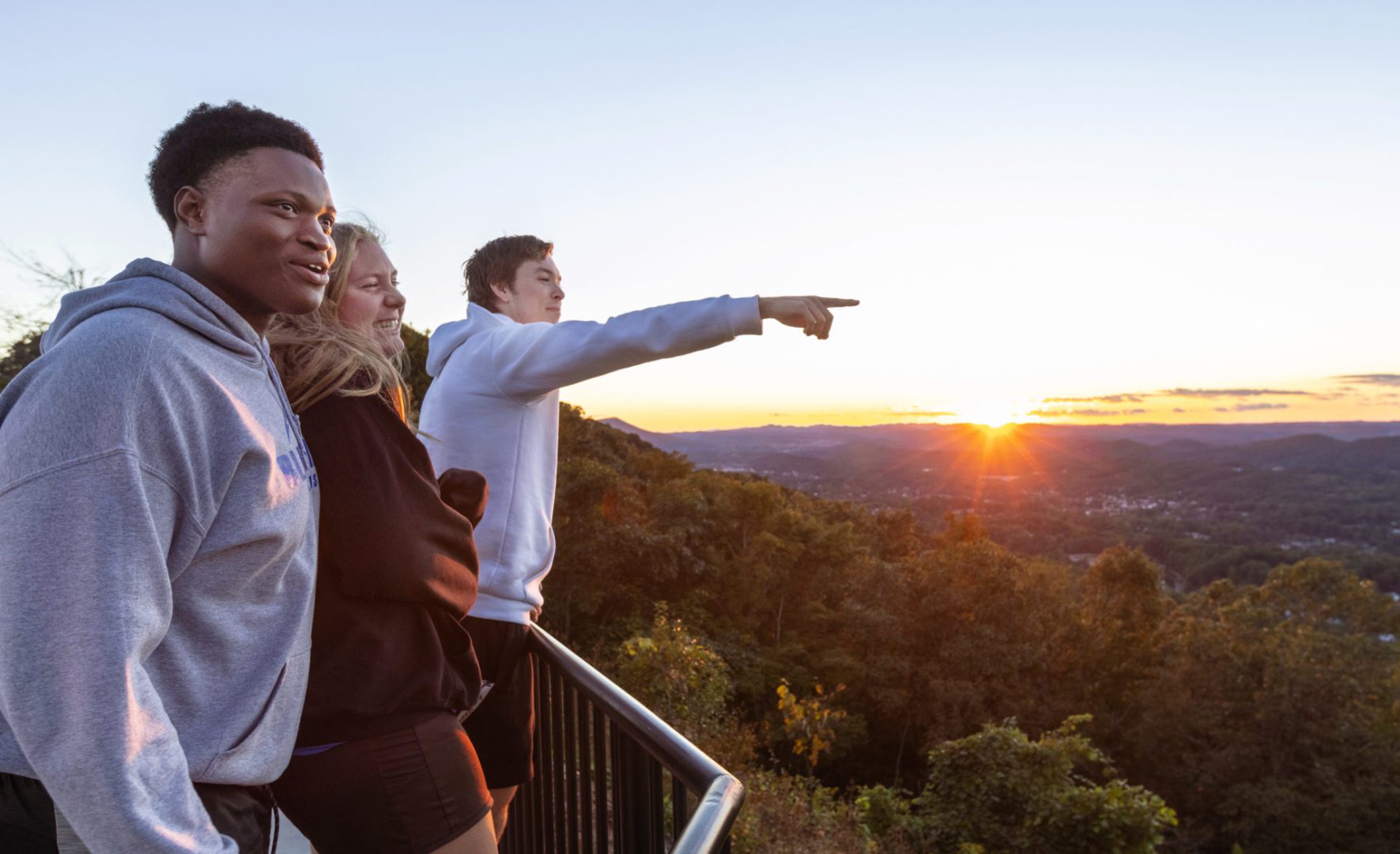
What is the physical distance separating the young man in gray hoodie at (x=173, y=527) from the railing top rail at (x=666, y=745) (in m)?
0.54

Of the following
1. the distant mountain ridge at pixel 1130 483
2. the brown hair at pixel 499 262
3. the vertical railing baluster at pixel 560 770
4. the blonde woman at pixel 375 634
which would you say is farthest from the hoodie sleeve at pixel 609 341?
the distant mountain ridge at pixel 1130 483

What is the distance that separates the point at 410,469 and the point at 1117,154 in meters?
19.2

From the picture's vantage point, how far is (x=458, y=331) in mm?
1887

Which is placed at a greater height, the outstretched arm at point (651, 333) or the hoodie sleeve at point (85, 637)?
the outstretched arm at point (651, 333)

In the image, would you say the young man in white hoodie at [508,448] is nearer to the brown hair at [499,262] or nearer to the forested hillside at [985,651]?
the brown hair at [499,262]

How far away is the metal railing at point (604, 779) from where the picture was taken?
3.71 ft

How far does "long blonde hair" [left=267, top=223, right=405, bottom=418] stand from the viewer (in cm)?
124

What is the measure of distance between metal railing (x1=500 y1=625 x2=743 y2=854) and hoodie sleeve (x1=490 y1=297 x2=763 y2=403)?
0.61 metres

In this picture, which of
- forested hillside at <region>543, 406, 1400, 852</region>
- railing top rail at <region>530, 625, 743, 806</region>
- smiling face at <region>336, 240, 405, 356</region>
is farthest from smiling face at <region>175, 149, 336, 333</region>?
forested hillside at <region>543, 406, 1400, 852</region>

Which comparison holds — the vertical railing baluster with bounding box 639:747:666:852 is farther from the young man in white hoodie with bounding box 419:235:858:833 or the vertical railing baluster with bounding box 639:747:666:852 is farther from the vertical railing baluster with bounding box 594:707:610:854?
the young man in white hoodie with bounding box 419:235:858:833

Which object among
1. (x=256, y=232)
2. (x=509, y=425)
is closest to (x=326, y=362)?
(x=256, y=232)

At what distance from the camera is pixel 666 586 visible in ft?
76.7

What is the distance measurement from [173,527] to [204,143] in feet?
1.60

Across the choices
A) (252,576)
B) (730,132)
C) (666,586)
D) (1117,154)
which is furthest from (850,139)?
(666,586)
